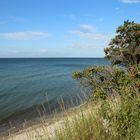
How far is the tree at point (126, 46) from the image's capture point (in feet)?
44.6

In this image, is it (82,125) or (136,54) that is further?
(136,54)

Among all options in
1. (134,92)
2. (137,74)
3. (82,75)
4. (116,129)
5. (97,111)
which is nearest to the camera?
(116,129)

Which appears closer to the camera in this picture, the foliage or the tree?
the foliage

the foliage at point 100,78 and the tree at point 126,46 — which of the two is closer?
the foliage at point 100,78

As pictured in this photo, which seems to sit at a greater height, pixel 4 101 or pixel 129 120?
pixel 129 120

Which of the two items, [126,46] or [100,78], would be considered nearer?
[100,78]

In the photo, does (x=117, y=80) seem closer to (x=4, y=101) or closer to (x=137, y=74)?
(x=137, y=74)

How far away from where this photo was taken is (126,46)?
13984mm

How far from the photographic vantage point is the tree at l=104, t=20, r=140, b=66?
13.6m

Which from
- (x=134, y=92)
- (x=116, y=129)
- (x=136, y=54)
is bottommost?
(x=116, y=129)

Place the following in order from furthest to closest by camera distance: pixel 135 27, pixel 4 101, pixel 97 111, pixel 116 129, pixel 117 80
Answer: pixel 4 101, pixel 135 27, pixel 117 80, pixel 97 111, pixel 116 129

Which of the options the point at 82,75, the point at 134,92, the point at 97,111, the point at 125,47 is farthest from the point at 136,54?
the point at 97,111

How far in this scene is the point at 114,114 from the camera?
650 centimetres

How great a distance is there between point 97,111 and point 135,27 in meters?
7.68
